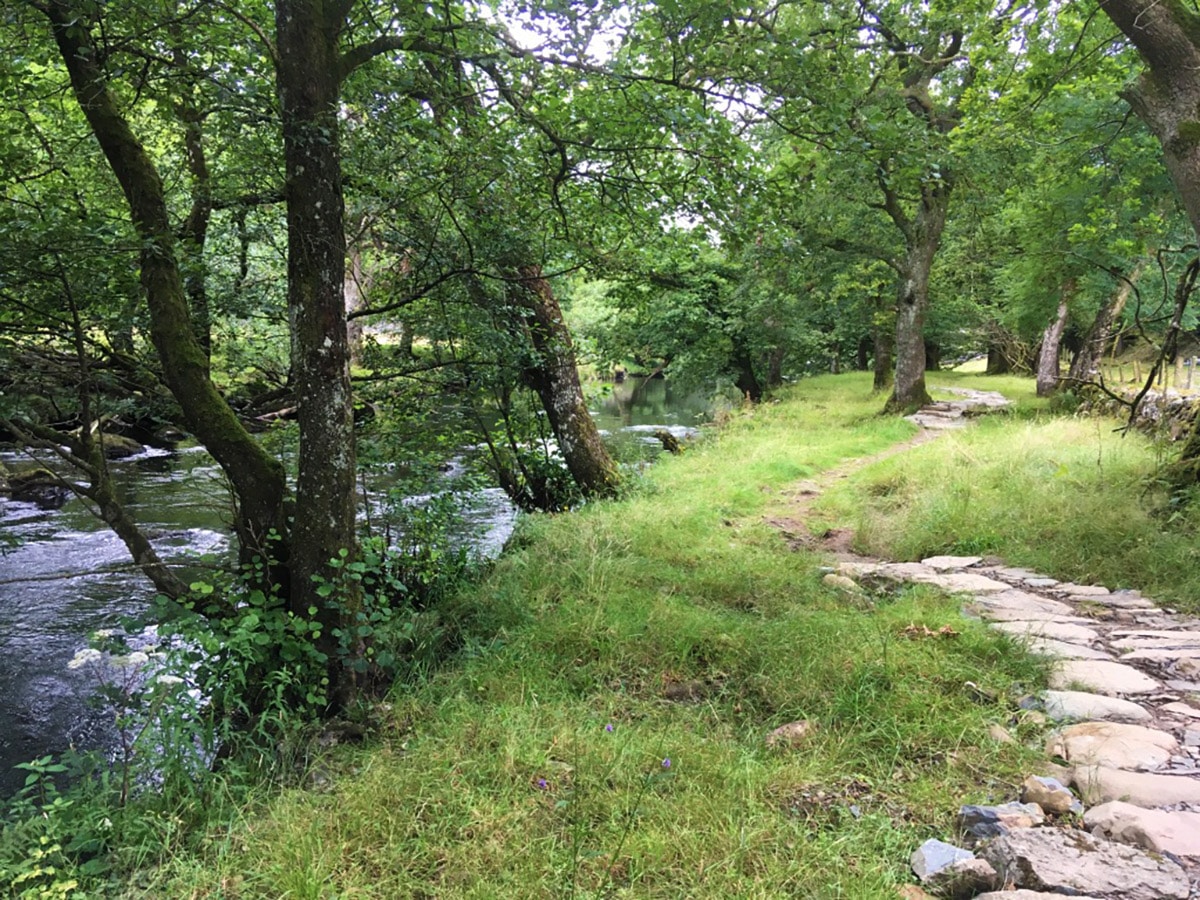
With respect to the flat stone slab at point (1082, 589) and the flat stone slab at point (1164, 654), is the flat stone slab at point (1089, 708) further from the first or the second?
the flat stone slab at point (1082, 589)

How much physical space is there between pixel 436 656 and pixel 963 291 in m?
21.9

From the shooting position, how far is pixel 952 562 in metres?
5.68

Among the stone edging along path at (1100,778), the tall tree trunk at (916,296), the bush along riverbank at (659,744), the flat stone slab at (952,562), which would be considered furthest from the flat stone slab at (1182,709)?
the tall tree trunk at (916,296)

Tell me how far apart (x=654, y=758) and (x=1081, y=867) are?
155 centimetres

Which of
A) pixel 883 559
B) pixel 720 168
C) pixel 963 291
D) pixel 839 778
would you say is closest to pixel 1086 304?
pixel 963 291

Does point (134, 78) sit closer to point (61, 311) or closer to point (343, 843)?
point (61, 311)

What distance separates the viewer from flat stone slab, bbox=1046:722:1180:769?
2570 millimetres

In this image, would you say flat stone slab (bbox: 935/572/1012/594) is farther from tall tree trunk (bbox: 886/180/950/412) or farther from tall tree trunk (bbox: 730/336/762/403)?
tall tree trunk (bbox: 730/336/762/403)

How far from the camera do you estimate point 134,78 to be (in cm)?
461

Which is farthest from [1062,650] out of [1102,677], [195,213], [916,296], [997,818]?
[916,296]

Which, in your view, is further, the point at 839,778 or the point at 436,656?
the point at 436,656

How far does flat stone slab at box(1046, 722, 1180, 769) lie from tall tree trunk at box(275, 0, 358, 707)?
369 centimetres

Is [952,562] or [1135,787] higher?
[1135,787]

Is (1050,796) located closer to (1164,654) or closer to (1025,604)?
(1164,654)
